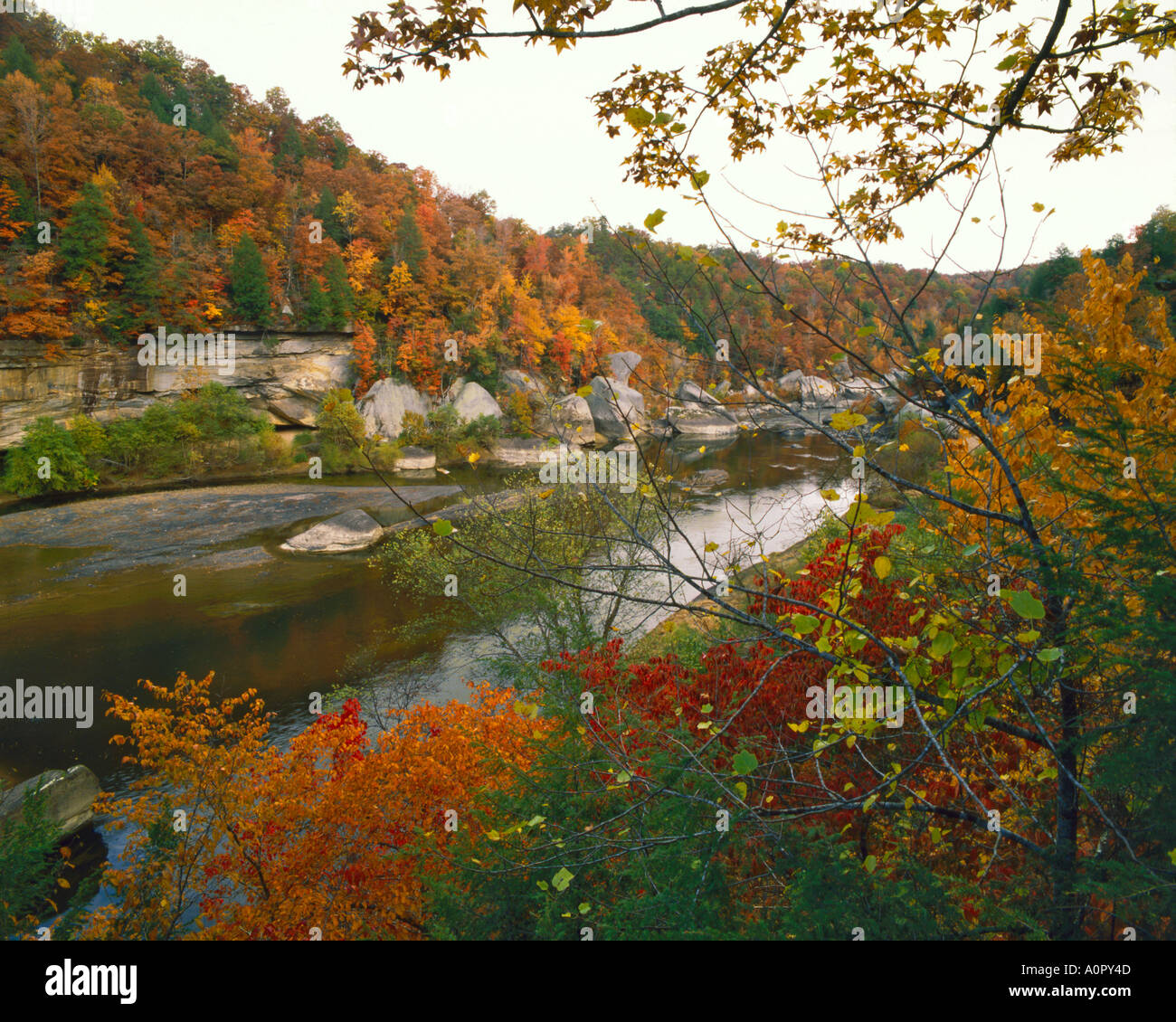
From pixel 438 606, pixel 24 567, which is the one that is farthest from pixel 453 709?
pixel 24 567

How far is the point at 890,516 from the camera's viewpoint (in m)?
2.16

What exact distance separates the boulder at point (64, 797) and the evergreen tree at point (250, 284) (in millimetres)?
31417

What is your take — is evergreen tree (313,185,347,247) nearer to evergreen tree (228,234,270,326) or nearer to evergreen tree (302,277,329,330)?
evergreen tree (302,277,329,330)

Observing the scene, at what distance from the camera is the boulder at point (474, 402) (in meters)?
39.3

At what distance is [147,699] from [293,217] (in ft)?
122

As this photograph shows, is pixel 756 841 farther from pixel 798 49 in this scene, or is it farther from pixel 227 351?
pixel 227 351

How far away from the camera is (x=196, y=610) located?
55.6 ft

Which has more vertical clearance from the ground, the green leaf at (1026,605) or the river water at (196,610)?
the green leaf at (1026,605)
